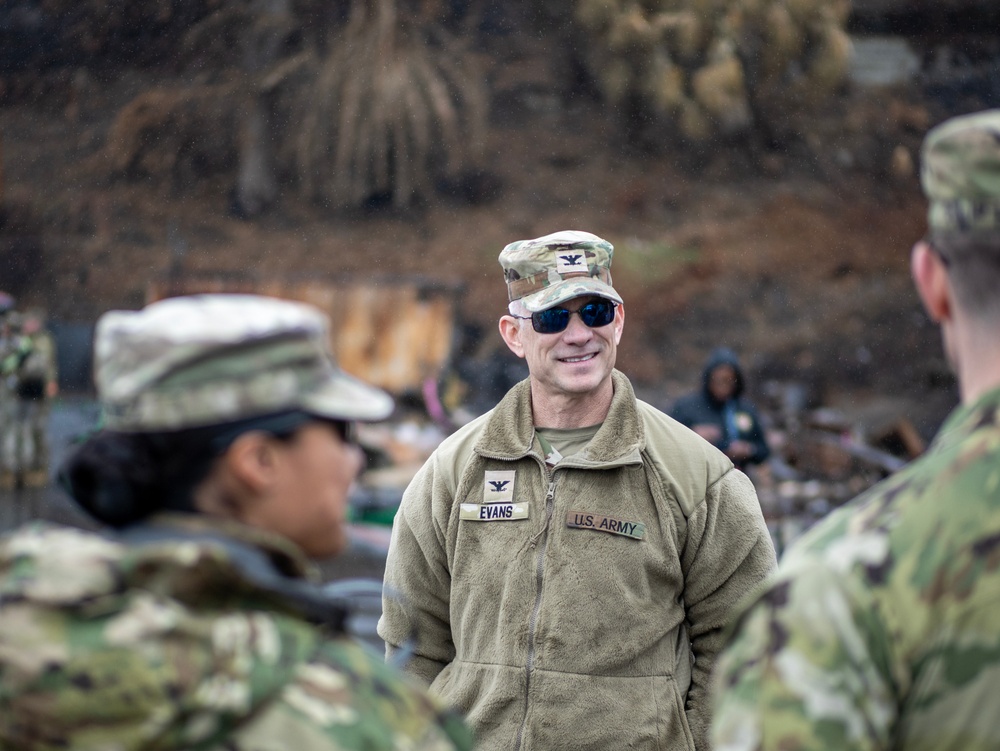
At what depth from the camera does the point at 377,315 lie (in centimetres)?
1309

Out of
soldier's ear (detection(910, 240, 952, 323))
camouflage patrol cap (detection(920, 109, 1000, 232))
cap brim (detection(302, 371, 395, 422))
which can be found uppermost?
camouflage patrol cap (detection(920, 109, 1000, 232))

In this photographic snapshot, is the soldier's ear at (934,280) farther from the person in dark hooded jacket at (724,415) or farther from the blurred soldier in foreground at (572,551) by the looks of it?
the person in dark hooded jacket at (724,415)

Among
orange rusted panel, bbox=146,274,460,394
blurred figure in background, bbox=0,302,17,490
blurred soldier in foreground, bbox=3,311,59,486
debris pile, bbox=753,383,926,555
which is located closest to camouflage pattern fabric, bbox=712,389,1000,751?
debris pile, bbox=753,383,926,555

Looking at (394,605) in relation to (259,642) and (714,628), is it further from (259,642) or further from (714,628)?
(259,642)

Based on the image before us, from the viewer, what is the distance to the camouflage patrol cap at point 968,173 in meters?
1.37

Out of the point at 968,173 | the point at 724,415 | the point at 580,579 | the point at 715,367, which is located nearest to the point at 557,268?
the point at 580,579

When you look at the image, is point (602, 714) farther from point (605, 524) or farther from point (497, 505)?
point (497, 505)

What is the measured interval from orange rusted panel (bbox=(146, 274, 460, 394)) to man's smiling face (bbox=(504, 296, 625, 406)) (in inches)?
386

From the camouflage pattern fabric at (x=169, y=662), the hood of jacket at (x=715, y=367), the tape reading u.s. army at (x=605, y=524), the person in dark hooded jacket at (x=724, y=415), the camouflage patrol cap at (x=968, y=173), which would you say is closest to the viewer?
the camouflage pattern fabric at (x=169, y=662)

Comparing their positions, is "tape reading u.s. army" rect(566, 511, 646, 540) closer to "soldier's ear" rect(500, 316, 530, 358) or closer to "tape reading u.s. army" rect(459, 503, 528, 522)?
"tape reading u.s. army" rect(459, 503, 528, 522)

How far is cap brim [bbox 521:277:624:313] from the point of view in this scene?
295 cm

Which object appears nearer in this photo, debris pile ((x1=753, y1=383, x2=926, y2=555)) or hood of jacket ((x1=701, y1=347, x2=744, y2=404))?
hood of jacket ((x1=701, y1=347, x2=744, y2=404))

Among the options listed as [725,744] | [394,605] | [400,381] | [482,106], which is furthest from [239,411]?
[482,106]

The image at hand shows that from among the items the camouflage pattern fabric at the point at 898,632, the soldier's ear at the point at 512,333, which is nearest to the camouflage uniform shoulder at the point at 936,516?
the camouflage pattern fabric at the point at 898,632
